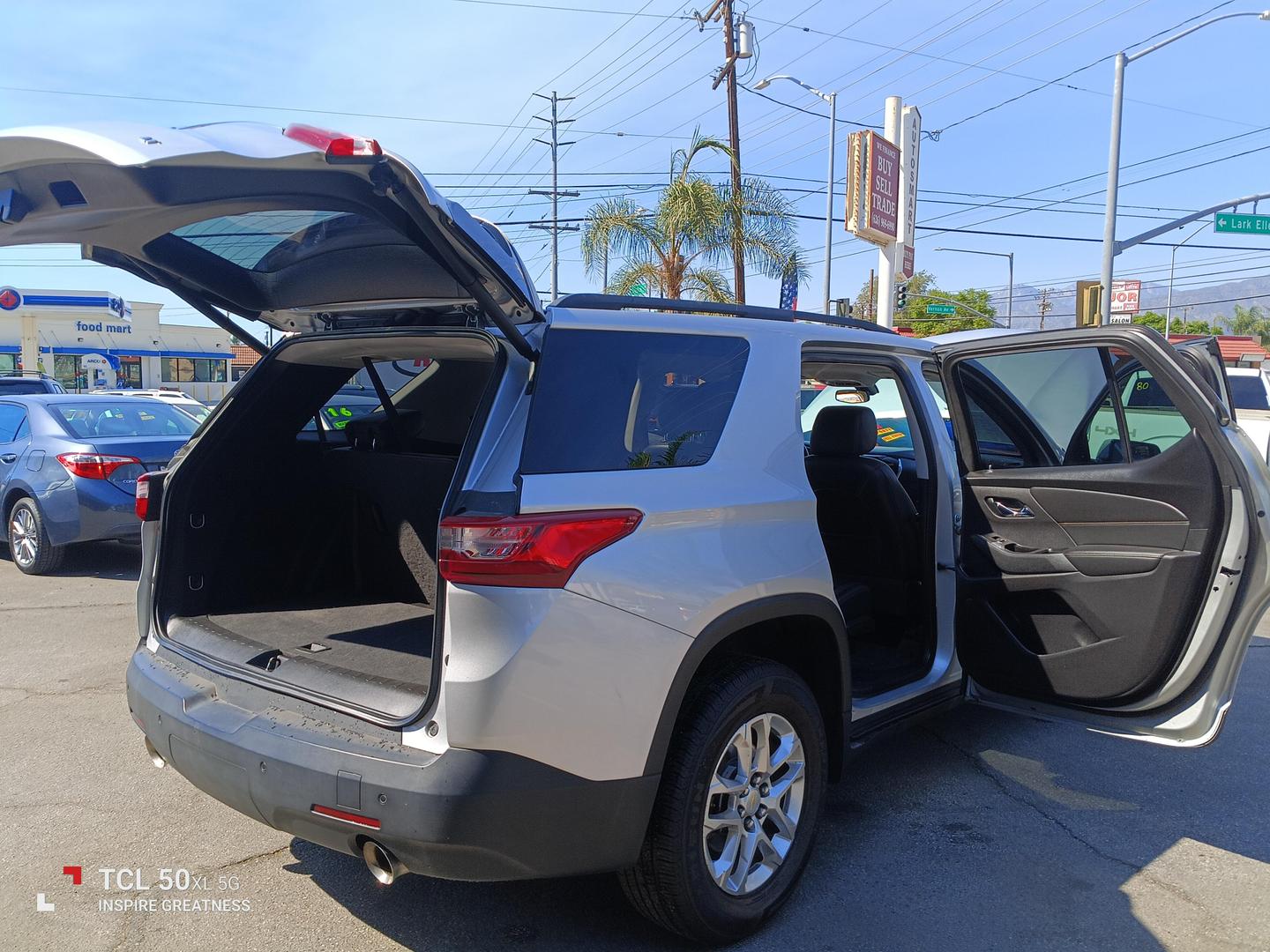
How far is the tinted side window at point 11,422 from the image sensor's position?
867cm

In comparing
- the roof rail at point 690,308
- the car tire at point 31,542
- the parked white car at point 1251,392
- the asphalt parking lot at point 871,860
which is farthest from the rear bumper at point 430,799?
the parked white car at point 1251,392

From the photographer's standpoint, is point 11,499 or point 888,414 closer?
point 11,499

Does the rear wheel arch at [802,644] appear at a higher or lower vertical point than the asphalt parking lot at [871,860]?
higher

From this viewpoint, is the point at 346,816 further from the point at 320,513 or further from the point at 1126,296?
the point at 1126,296

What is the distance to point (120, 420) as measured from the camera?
8.76m

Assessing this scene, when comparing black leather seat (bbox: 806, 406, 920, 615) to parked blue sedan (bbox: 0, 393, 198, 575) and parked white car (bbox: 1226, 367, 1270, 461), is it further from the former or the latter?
parked white car (bbox: 1226, 367, 1270, 461)

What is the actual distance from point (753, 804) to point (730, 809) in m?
0.11

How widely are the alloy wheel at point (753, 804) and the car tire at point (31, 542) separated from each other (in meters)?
7.34

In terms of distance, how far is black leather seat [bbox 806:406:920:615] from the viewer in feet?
14.4

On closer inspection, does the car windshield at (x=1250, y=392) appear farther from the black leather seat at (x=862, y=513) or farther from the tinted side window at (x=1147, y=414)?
the black leather seat at (x=862, y=513)

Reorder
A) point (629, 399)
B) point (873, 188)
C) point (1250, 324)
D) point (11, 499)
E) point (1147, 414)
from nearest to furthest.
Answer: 1. point (629, 399)
2. point (1147, 414)
3. point (11, 499)
4. point (873, 188)
5. point (1250, 324)

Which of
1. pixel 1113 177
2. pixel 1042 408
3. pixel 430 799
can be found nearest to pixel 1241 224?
pixel 1113 177

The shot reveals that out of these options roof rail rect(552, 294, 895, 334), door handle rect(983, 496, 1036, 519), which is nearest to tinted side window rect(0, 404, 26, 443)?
roof rail rect(552, 294, 895, 334)

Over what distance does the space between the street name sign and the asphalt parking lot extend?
2031cm
